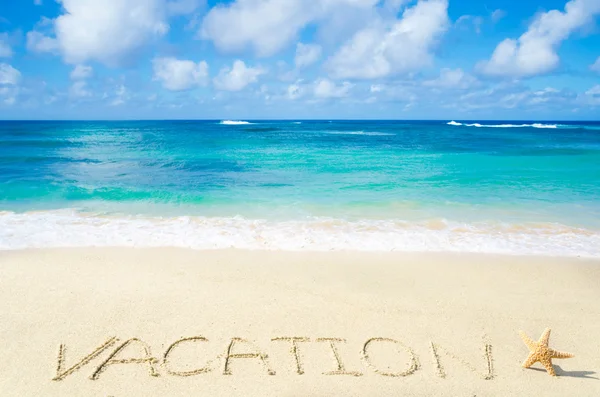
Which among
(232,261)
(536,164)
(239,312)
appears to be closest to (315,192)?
(232,261)

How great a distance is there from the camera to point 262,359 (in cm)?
382

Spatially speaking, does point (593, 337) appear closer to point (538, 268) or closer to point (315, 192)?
point (538, 268)

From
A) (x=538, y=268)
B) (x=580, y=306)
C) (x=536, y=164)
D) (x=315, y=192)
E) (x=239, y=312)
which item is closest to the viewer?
(x=239, y=312)

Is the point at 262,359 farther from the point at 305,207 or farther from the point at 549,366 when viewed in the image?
the point at 305,207

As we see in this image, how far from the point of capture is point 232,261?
6.14 m

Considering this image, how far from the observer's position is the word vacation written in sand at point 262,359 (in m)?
3.65

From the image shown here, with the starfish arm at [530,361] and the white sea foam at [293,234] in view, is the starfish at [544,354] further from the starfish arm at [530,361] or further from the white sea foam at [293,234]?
the white sea foam at [293,234]

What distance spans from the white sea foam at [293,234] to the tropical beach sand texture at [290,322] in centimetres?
56

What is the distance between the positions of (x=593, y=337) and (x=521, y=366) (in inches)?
47.6

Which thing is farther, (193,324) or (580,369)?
(193,324)

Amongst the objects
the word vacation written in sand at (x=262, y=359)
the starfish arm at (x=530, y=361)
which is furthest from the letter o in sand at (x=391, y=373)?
the starfish arm at (x=530, y=361)

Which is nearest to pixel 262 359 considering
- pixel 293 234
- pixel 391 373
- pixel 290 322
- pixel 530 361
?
pixel 290 322

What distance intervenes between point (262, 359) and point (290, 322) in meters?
0.68

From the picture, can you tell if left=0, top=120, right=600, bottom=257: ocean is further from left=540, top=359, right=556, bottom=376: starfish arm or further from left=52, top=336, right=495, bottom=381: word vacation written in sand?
left=540, top=359, right=556, bottom=376: starfish arm
